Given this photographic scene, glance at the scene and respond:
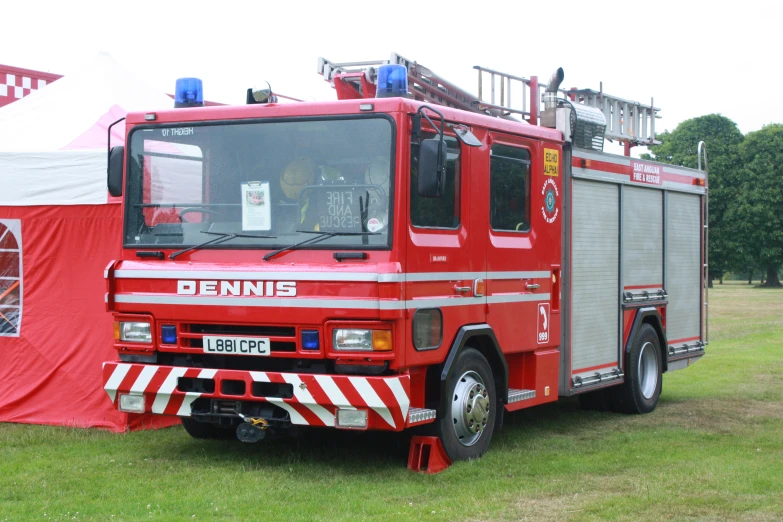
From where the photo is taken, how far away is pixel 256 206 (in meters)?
7.29

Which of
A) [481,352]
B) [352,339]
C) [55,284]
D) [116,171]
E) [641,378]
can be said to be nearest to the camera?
[352,339]

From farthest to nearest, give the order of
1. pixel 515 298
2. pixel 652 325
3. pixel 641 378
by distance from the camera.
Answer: pixel 652 325 → pixel 641 378 → pixel 515 298

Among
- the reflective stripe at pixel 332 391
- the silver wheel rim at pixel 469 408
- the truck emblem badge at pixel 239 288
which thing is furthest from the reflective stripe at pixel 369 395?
the silver wheel rim at pixel 469 408

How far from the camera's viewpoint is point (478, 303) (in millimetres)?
7820

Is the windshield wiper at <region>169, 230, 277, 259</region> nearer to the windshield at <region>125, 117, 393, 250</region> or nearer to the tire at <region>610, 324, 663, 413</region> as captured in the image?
the windshield at <region>125, 117, 393, 250</region>

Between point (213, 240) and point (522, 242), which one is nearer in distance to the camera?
point (213, 240)

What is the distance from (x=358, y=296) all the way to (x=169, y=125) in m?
2.11

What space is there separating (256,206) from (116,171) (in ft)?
4.36

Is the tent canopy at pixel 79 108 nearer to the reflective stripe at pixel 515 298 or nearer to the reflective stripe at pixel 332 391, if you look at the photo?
the reflective stripe at pixel 332 391

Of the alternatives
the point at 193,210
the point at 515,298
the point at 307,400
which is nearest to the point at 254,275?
the point at 193,210

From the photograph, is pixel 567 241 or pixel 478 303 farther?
pixel 567 241

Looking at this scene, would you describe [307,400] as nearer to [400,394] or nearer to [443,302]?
[400,394]

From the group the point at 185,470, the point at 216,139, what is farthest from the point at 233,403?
the point at 216,139

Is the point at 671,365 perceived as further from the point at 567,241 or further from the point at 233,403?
the point at 233,403
